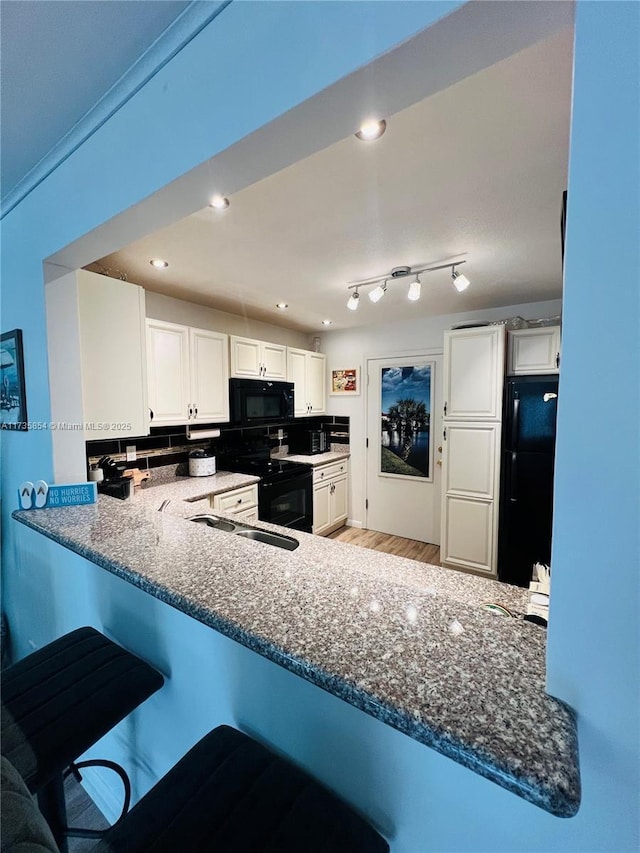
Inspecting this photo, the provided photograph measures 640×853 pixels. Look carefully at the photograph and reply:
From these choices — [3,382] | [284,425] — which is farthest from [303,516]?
[3,382]

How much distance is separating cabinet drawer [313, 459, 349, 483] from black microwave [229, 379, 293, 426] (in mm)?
681

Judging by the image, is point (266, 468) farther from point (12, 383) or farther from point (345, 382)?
point (12, 383)

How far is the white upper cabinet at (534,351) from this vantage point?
2.70 m

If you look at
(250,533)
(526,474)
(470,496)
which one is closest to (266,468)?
(250,533)

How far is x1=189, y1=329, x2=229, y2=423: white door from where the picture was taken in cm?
267

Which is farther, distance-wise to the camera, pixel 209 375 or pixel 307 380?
pixel 307 380

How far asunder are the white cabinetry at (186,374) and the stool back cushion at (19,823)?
2069mm

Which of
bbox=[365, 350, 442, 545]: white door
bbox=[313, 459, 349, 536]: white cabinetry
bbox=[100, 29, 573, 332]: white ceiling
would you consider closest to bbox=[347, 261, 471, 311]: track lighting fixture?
bbox=[100, 29, 573, 332]: white ceiling

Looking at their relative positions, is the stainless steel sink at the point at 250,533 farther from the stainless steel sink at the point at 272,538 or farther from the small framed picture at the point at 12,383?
the small framed picture at the point at 12,383

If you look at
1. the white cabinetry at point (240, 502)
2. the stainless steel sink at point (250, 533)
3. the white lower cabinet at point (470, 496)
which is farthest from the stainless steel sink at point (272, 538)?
the white lower cabinet at point (470, 496)

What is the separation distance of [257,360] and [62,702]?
8.84ft

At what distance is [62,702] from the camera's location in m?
0.92

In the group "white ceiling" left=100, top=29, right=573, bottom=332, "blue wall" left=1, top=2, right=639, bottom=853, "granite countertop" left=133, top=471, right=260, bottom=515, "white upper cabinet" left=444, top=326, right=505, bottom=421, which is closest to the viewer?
"blue wall" left=1, top=2, right=639, bottom=853

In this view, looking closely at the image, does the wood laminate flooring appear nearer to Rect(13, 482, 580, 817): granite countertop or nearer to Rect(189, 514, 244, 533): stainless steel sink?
Rect(189, 514, 244, 533): stainless steel sink
